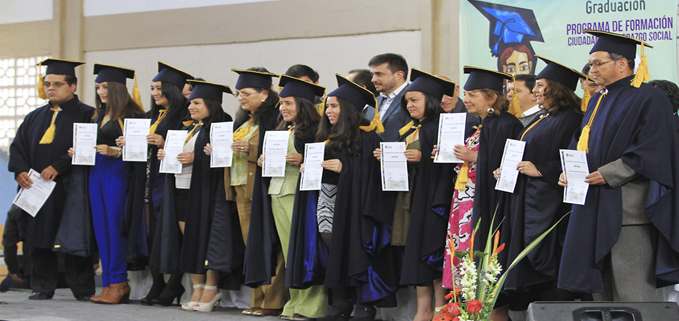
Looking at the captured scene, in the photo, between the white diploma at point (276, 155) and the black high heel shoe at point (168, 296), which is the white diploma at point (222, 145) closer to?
the white diploma at point (276, 155)

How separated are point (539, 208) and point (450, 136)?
72 centimetres

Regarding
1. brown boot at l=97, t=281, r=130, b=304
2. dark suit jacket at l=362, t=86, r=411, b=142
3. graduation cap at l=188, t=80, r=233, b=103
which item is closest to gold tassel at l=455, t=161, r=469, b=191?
dark suit jacket at l=362, t=86, r=411, b=142

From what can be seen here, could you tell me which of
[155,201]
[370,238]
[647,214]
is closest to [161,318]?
[155,201]

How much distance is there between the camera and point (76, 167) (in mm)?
6047

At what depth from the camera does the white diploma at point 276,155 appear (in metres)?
4.93

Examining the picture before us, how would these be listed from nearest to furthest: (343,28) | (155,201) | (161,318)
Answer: (161,318)
(155,201)
(343,28)

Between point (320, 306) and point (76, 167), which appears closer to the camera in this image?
point (320, 306)

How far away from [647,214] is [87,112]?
194 inches

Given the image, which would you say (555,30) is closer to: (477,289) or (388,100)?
(388,100)

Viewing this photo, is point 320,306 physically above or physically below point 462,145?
below

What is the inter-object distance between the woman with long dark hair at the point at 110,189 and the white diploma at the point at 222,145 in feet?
3.92

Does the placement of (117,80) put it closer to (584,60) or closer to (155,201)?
(155,201)

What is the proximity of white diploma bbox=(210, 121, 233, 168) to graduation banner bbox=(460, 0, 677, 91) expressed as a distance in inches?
112

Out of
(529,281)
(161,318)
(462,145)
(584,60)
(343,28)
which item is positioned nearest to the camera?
(529,281)
